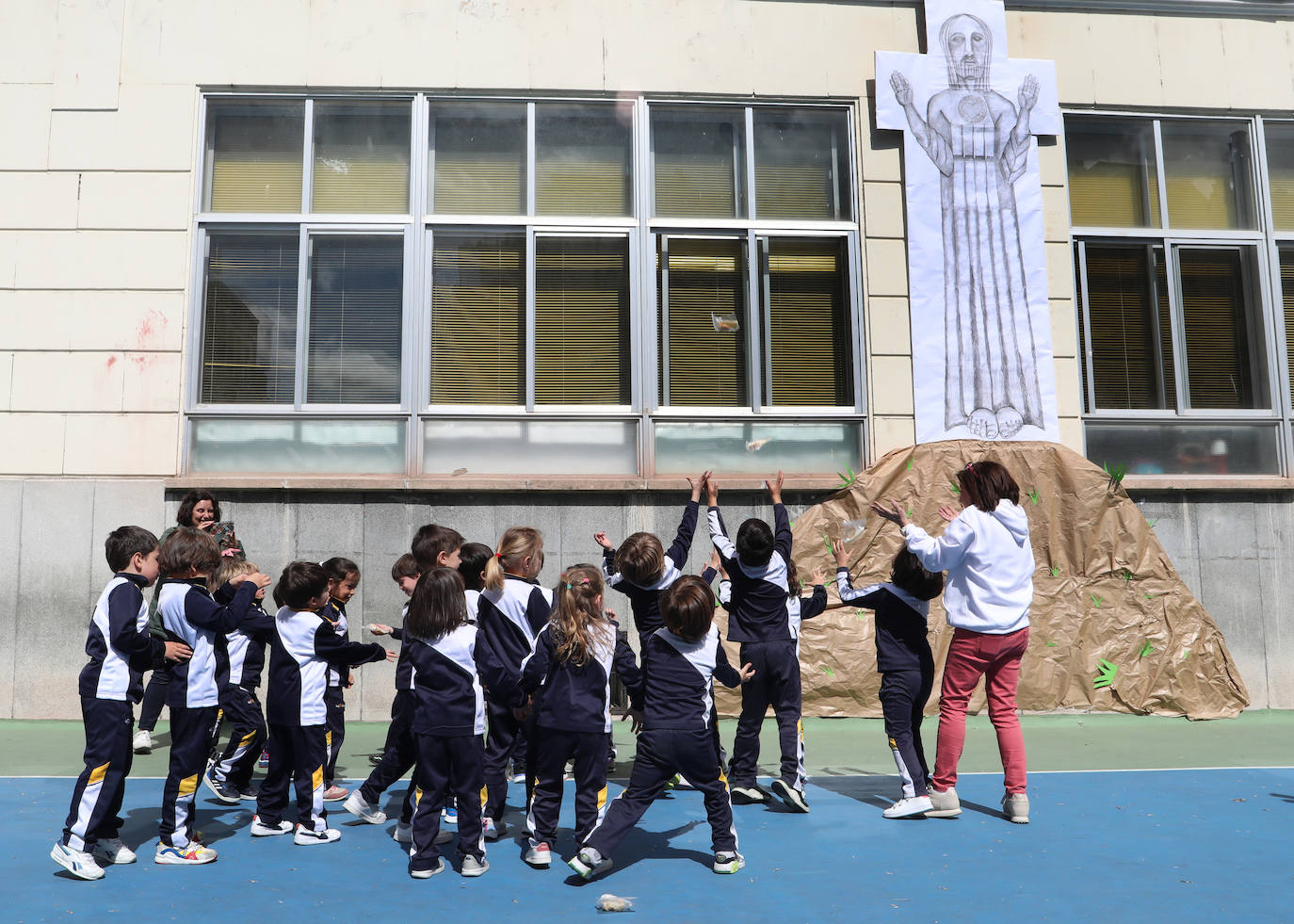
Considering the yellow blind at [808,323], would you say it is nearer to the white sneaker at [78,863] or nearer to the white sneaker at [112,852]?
the white sneaker at [112,852]

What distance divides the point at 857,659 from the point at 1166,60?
7.53m

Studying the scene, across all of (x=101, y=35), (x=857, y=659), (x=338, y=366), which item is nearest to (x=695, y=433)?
(x=857, y=659)

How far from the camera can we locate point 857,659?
9.73 metres

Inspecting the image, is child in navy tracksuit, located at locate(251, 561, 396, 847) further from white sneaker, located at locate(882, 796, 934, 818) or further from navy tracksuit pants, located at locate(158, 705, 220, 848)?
white sneaker, located at locate(882, 796, 934, 818)

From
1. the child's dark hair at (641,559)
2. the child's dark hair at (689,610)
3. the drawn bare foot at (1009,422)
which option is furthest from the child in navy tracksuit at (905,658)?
the drawn bare foot at (1009,422)

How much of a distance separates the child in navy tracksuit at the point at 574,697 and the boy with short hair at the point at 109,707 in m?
1.83

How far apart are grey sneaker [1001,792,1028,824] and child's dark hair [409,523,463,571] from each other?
3.57 metres

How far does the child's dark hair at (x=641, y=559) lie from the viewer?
6.09 m

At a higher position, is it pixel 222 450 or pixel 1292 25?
pixel 1292 25

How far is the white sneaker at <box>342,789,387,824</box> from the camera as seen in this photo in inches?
237

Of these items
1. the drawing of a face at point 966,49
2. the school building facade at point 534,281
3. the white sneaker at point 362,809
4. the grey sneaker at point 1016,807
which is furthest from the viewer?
the drawing of a face at point 966,49

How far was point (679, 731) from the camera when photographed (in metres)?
5.18

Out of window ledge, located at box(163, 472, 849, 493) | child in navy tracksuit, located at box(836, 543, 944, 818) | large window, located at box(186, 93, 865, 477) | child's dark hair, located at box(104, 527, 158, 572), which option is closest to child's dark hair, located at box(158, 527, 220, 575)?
child's dark hair, located at box(104, 527, 158, 572)

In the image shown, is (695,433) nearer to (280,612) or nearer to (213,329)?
(213,329)
